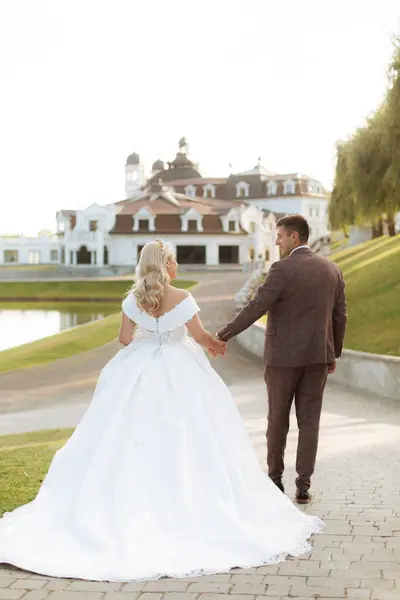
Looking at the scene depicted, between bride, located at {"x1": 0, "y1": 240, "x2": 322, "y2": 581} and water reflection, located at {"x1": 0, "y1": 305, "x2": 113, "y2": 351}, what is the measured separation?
24191 millimetres

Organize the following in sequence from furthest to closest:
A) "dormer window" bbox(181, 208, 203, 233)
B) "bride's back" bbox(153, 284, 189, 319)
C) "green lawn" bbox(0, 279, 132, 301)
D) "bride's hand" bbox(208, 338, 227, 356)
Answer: "dormer window" bbox(181, 208, 203, 233)
"green lawn" bbox(0, 279, 132, 301)
"bride's hand" bbox(208, 338, 227, 356)
"bride's back" bbox(153, 284, 189, 319)

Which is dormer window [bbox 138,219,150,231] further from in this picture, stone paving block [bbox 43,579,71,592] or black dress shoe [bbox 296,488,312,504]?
stone paving block [bbox 43,579,71,592]

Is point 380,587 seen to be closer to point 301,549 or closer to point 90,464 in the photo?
point 301,549

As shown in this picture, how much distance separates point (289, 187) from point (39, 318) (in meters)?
59.2

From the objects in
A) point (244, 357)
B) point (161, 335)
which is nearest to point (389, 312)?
point (244, 357)

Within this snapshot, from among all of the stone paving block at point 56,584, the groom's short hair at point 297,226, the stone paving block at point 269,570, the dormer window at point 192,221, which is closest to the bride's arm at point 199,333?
the groom's short hair at point 297,226

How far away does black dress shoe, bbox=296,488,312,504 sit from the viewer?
6.14m

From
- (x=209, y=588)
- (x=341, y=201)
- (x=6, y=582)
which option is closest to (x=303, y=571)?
(x=209, y=588)

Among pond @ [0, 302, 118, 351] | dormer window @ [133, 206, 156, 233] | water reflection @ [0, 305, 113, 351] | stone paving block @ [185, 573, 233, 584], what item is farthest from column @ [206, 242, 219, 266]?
stone paving block @ [185, 573, 233, 584]

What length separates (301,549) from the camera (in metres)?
4.84

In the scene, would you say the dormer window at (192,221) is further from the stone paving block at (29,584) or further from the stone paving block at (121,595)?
the stone paving block at (121,595)

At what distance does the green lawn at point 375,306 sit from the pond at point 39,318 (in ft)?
41.7

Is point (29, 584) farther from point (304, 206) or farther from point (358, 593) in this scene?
point (304, 206)

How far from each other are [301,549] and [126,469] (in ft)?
3.65
